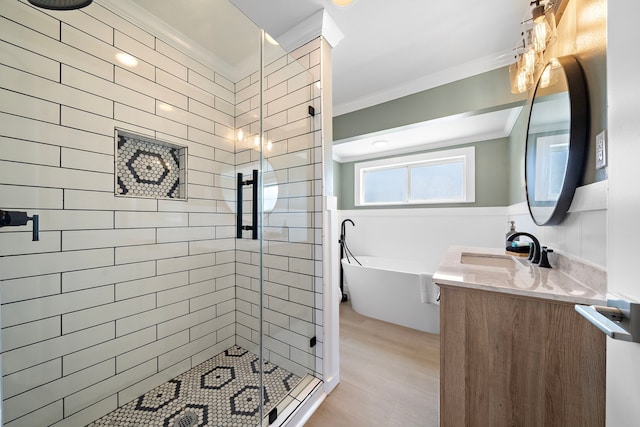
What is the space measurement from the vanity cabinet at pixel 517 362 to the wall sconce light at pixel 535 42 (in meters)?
1.24

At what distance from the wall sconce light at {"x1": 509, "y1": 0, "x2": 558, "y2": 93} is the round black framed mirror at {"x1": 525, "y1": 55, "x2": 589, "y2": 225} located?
0.08 m

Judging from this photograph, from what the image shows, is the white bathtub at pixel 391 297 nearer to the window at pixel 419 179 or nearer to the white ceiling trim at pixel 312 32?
the window at pixel 419 179

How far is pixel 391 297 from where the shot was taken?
245 centimetres

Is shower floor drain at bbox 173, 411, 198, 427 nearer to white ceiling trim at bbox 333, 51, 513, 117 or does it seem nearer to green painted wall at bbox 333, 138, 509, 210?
white ceiling trim at bbox 333, 51, 513, 117

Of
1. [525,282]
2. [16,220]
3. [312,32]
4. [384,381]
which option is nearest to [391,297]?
[384,381]

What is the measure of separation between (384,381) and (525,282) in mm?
1182

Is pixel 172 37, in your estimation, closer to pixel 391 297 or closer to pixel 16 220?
pixel 16 220

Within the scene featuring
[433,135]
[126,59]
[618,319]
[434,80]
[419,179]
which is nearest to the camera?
[618,319]

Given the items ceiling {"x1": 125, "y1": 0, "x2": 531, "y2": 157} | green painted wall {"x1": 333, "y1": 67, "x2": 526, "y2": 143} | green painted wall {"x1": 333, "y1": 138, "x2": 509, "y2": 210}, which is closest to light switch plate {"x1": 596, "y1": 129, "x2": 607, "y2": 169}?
ceiling {"x1": 125, "y1": 0, "x2": 531, "y2": 157}

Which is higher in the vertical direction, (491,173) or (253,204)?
(491,173)

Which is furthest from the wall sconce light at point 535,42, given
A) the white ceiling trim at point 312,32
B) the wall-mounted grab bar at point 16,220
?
the wall-mounted grab bar at point 16,220

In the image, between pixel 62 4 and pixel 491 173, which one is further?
pixel 491 173

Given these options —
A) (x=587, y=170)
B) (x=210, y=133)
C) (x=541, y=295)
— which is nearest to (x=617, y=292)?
(x=541, y=295)

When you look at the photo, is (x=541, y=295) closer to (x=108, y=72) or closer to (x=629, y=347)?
(x=629, y=347)
